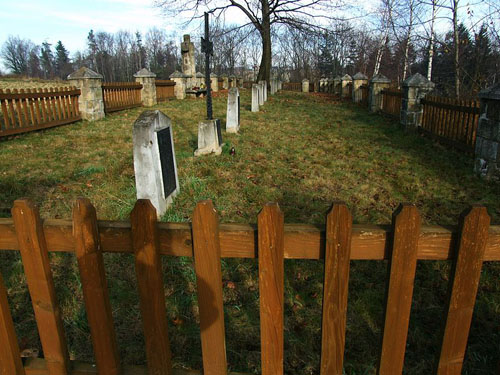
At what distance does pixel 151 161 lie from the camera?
4.01 m

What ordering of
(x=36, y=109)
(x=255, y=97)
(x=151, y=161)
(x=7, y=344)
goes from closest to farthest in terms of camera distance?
(x=7, y=344) → (x=151, y=161) → (x=36, y=109) → (x=255, y=97)

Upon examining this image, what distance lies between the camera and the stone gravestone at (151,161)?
3.99 meters

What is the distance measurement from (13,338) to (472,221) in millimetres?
2040

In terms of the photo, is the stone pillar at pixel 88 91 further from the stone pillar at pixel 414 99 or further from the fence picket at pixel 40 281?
the fence picket at pixel 40 281

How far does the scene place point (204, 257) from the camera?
143 cm

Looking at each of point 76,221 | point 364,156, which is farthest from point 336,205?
point 364,156

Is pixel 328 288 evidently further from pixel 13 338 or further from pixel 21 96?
pixel 21 96

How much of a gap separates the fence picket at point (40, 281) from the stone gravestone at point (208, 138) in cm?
544

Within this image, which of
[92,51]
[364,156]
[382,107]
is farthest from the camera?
[92,51]

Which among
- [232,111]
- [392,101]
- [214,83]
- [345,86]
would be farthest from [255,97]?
[345,86]

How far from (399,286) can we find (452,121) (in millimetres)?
7546

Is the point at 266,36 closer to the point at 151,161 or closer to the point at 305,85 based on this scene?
the point at 305,85

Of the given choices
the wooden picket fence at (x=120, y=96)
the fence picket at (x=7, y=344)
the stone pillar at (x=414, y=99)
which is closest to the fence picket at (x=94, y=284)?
the fence picket at (x=7, y=344)

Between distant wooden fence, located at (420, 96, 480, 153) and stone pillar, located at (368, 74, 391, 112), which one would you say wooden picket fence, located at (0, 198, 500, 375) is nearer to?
distant wooden fence, located at (420, 96, 480, 153)
